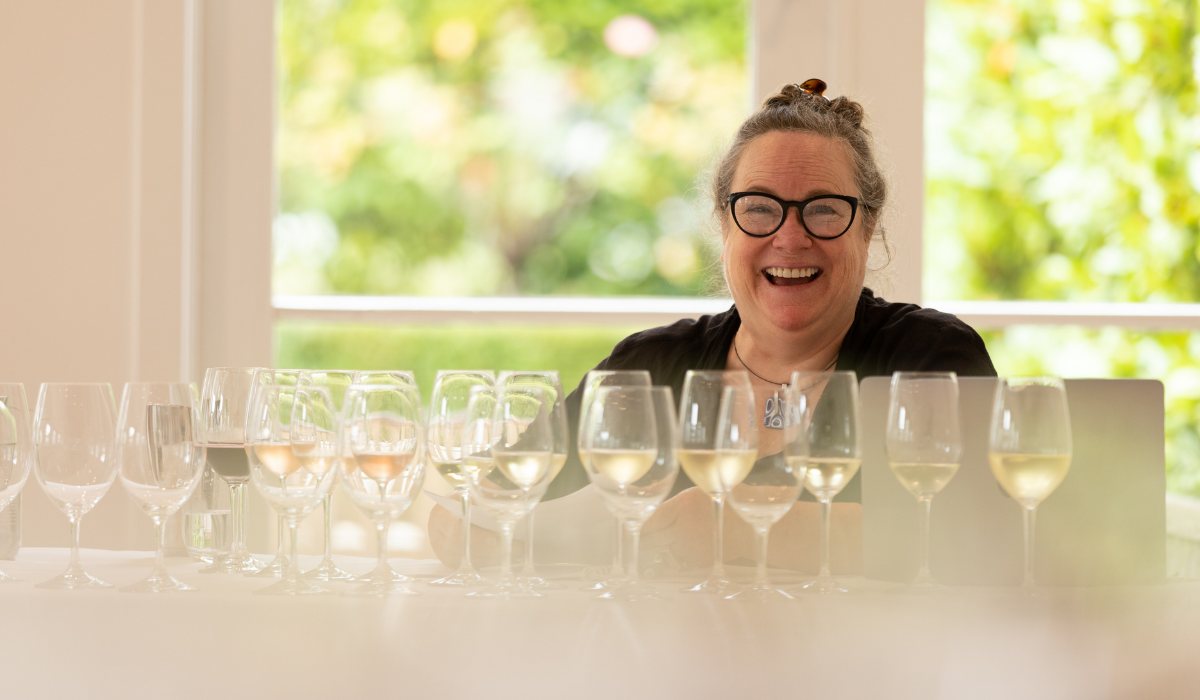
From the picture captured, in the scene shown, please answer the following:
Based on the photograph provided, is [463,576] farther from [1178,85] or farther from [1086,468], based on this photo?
[1178,85]

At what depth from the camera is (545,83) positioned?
3.68m

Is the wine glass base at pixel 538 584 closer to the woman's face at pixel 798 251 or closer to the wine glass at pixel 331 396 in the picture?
the wine glass at pixel 331 396

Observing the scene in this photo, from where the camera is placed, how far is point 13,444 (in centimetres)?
101

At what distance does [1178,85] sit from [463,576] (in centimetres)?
285

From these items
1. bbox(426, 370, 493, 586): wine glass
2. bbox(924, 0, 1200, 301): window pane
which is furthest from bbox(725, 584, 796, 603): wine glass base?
bbox(924, 0, 1200, 301): window pane

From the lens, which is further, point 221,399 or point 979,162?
point 979,162

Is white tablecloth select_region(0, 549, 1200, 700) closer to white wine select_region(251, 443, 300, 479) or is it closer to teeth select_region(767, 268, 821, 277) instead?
white wine select_region(251, 443, 300, 479)

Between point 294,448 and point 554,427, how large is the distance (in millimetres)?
228

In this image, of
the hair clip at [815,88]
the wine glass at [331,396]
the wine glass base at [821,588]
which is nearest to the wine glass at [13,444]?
the wine glass at [331,396]

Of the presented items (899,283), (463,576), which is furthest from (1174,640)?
(899,283)

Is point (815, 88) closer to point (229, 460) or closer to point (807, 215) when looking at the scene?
point (807, 215)

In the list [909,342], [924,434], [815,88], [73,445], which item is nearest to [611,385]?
[924,434]

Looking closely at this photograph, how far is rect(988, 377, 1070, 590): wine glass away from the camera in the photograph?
34.6 inches

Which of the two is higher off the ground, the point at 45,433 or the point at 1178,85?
the point at 1178,85
